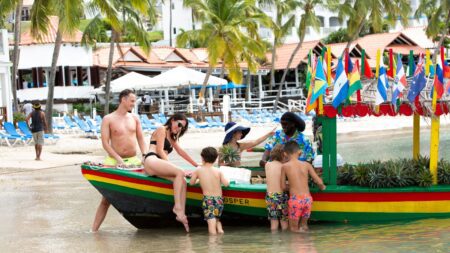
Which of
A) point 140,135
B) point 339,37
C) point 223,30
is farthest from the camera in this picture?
point 339,37

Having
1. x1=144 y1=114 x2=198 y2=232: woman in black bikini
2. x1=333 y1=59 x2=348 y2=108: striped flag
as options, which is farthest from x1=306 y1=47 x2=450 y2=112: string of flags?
x1=144 y1=114 x2=198 y2=232: woman in black bikini

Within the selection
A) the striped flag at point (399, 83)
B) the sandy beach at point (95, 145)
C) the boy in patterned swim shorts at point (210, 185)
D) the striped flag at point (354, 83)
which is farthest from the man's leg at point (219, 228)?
the sandy beach at point (95, 145)

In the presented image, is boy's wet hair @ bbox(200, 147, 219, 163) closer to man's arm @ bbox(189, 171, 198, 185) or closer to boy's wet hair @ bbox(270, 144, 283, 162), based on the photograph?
man's arm @ bbox(189, 171, 198, 185)

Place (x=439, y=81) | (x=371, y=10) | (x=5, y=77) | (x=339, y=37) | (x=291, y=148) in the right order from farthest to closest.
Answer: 1. (x=339, y=37)
2. (x=371, y=10)
3. (x=5, y=77)
4. (x=291, y=148)
5. (x=439, y=81)

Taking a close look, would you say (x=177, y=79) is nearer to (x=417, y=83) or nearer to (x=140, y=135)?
(x=140, y=135)

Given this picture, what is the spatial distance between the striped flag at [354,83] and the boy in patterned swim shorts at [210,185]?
1.78 meters

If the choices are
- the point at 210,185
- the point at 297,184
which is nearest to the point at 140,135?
the point at 210,185

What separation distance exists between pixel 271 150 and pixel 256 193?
728 millimetres

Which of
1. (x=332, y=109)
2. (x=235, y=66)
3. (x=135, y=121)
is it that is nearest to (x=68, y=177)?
(x=135, y=121)

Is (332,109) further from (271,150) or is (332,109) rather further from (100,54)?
(100,54)

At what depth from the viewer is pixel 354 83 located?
9.50m

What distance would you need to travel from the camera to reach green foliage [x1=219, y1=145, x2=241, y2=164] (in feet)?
36.3

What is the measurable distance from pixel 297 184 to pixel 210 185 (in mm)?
1028

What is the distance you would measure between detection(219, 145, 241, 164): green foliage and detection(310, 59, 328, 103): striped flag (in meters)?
1.88
